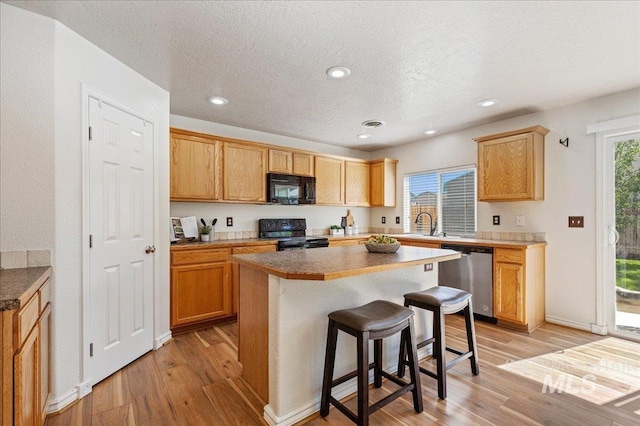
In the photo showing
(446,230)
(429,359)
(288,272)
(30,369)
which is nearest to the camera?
(30,369)

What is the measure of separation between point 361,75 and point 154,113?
193cm

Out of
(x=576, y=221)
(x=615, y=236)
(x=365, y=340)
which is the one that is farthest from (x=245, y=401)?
(x=615, y=236)

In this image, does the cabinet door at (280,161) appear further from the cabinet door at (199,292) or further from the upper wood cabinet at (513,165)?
the upper wood cabinet at (513,165)

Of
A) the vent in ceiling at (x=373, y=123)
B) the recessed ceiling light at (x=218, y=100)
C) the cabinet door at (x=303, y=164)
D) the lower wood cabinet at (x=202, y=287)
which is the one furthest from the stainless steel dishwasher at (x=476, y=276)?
the recessed ceiling light at (x=218, y=100)

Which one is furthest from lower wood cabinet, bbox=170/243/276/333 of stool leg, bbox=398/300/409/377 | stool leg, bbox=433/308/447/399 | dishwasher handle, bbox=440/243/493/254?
dishwasher handle, bbox=440/243/493/254

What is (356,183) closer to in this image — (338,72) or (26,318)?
(338,72)

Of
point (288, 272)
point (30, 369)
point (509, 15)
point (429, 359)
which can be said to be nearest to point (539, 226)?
point (429, 359)

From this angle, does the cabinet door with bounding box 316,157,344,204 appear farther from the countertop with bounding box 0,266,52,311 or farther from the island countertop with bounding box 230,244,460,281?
the countertop with bounding box 0,266,52,311

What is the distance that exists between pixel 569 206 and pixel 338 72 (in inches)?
115

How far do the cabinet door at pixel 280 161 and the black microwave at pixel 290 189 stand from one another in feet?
0.31

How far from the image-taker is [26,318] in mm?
1344

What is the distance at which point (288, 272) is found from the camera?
1585 millimetres

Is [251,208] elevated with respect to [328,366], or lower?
elevated

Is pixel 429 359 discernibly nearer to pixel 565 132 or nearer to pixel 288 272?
pixel 288 272
